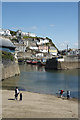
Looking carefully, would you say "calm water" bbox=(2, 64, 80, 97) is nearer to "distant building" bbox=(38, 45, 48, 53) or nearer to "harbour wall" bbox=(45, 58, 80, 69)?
"harbour wall" bbox=(45, 58, 80, 69)

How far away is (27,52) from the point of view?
98.3m

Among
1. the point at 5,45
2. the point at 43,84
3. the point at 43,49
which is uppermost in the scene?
the point at 43,49

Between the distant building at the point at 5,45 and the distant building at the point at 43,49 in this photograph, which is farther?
the distant building at the point at 43,49

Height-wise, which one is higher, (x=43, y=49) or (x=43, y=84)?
(x=43, y=49)

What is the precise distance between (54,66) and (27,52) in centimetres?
4509

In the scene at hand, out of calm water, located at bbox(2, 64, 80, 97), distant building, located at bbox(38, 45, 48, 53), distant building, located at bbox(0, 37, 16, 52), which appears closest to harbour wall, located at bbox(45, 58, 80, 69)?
distant building, located at bbox(0, 37, 16, 52)

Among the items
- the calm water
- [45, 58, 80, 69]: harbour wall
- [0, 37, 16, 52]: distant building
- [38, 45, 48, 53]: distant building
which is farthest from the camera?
[38, 45, 48, 53]: distant building

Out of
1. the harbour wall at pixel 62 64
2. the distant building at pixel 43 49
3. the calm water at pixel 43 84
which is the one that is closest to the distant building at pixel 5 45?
the calm water at pixel 43 84

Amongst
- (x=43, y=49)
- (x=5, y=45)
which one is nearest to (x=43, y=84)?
(x=5, y=45)

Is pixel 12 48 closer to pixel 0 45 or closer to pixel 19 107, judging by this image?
pixel 0 45

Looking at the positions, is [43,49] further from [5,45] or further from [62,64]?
[5,45]

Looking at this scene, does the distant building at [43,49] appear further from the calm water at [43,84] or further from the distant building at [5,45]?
the calm water at [43,84]

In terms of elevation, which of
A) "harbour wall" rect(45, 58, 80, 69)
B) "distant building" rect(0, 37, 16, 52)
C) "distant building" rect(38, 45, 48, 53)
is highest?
"distant building" rect(38, 45, 48, 53)

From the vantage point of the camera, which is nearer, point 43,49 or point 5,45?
point 5,45
